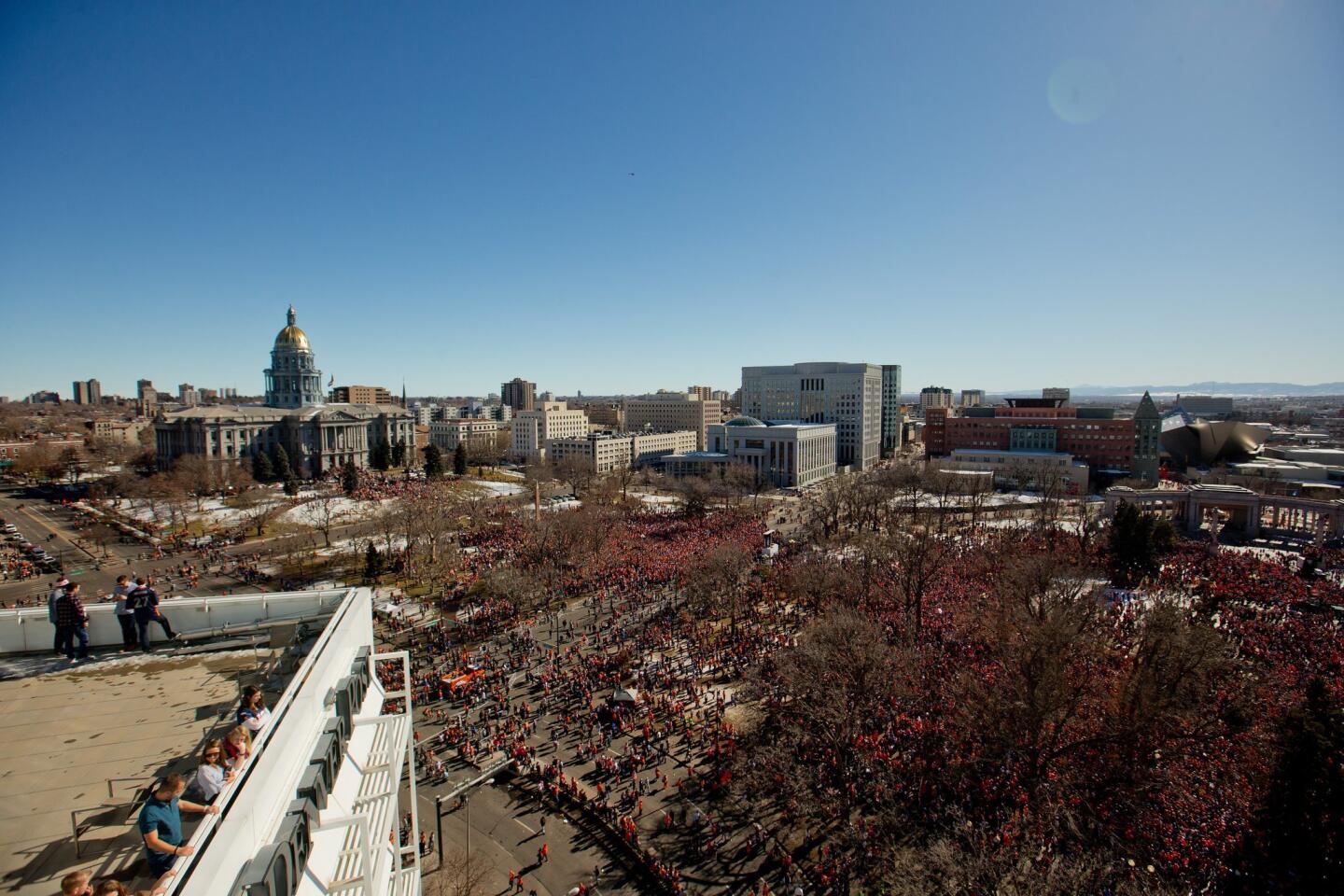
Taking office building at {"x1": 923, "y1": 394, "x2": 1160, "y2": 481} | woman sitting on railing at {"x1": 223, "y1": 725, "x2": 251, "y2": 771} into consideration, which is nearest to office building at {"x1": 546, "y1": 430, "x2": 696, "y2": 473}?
office building at {"x1": 923, "y1": 394, "x2": 1160, "y2": 481}

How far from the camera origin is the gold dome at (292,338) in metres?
81.9

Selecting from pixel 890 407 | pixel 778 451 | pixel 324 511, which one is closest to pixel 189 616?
pixel 324 511

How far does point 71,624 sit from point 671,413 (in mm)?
129952

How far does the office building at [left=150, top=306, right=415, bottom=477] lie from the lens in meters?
68.6

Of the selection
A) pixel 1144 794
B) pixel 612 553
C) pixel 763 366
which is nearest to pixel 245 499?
pixel 612 553

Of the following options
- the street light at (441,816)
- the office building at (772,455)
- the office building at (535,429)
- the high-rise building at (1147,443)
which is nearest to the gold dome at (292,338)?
the office building at (535,429)

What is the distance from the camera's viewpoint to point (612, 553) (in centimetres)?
3797

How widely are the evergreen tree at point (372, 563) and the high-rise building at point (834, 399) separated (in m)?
63.7

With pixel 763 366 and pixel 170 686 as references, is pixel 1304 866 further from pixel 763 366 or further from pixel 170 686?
pixel 763 366

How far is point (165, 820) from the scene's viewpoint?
12.4 ft

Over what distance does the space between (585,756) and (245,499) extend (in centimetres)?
4662


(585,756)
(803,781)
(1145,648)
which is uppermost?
(1145,648)

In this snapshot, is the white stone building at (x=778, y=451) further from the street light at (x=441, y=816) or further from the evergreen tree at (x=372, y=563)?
the street light at (x=441, y=816)

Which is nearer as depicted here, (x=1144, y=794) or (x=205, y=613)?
(x=205, y=613)
